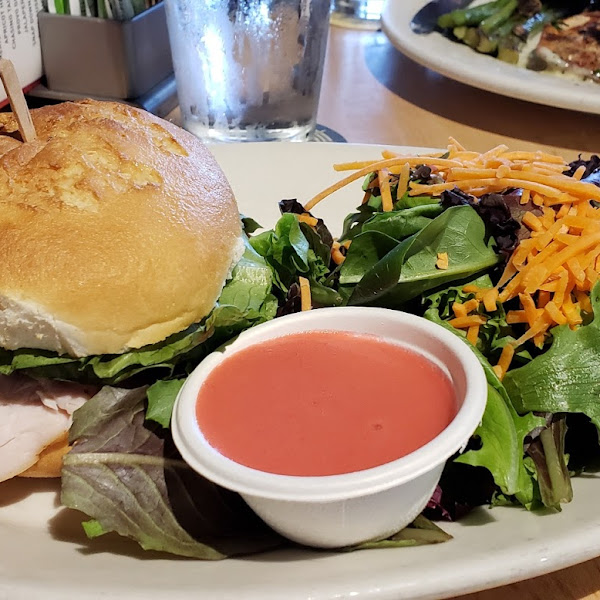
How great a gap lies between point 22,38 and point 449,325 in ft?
7.44

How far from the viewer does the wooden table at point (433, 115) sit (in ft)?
10.2

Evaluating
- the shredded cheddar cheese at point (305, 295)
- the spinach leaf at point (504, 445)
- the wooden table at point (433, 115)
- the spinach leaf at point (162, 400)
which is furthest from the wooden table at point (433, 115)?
the spinach leaf at point (162, 400)

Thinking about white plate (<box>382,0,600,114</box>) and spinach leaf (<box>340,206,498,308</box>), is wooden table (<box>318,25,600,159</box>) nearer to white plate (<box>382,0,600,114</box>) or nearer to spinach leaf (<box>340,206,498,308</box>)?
white plate (<box>382,0,600,114</box>)

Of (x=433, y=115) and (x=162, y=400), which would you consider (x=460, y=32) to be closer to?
(x=433, y=115)

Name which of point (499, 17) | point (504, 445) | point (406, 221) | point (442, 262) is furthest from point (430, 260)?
point (499, 17)

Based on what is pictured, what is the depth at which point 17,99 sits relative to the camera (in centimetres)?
154

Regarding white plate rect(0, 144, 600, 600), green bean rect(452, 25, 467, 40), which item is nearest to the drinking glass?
green bean rect(452, 25, 467, 40)

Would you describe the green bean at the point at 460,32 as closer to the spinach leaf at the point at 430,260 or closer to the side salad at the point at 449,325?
the side salad at the point at 449,325

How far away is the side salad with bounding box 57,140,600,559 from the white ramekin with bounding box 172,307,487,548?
3.2 inches

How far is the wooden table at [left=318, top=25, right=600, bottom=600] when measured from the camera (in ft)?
10.2

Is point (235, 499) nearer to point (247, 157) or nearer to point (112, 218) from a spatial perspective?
point (112, 218)

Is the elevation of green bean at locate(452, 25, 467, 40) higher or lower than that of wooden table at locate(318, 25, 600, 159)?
higher

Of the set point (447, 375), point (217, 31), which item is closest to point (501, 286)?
point (447, 375)

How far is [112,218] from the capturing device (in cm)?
142
